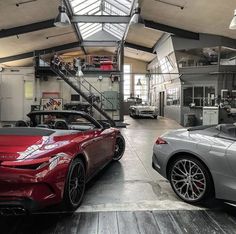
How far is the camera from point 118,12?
58.6 feet

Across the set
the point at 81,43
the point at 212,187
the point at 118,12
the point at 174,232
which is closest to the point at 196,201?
the point at 212,187

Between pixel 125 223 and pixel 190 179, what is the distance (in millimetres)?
1053

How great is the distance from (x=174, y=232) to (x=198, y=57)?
1741cm

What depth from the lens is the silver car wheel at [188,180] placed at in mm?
3543

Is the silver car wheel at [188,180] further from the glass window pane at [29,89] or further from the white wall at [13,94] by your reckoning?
the glass window pane at [29,89]

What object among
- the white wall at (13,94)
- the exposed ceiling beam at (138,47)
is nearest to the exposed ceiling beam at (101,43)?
the exposed ceiling beam at (138,47)

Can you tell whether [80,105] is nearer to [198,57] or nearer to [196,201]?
[198,57]

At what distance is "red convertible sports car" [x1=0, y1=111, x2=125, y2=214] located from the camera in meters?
2.73

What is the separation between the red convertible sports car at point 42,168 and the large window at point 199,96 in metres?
16.0

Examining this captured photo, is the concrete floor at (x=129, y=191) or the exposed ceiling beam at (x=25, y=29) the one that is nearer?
the concrete floor at (x=129, y=191)

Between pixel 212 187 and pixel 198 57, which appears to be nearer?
pixel 212 187

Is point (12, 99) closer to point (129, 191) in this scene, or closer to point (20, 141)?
point (129, 191)

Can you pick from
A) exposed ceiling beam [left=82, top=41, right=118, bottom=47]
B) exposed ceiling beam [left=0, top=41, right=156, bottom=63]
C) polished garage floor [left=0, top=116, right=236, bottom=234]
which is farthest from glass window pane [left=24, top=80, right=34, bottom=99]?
polished garage floor [left=0, top=116, right=236, bottom=234]

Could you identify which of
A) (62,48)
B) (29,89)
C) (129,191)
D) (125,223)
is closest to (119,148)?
(129,191)
